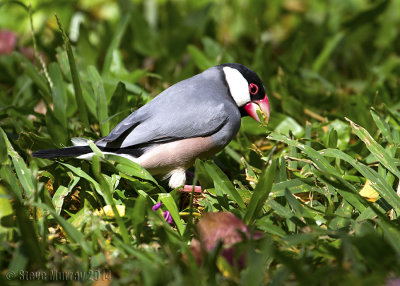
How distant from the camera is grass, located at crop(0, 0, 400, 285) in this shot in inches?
59.7

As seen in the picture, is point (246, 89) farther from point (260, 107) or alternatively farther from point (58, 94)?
point (58, 94)

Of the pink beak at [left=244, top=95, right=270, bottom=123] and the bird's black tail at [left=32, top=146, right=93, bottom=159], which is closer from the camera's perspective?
the bird's black tail at [left=32, top=146, right=93, bottom=159]

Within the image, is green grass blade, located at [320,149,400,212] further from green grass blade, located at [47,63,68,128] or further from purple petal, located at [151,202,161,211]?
green grass blade, located at [47,63,68,128]

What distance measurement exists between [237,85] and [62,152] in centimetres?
95

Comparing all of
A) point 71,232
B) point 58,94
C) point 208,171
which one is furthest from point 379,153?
point 58,94

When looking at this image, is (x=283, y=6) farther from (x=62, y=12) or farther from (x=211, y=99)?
(x=211, y=99)

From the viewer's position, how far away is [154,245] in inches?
65.6

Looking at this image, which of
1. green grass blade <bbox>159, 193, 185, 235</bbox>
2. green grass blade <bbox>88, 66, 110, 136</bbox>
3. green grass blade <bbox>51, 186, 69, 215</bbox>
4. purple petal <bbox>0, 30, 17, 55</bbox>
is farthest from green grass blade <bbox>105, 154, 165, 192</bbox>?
purple petal <bbox>0, 30, 17, 55</bbox>

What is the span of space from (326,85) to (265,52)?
48cm

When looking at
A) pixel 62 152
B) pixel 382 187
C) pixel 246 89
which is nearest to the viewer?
pixel 382 187

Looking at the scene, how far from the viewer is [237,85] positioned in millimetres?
2525

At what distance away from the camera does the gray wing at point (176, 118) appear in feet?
7.23

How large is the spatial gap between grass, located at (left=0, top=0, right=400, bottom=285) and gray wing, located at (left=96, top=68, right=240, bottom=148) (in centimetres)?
14

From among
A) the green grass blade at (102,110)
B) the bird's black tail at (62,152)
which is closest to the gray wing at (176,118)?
the bird's black tail at (62,152)
